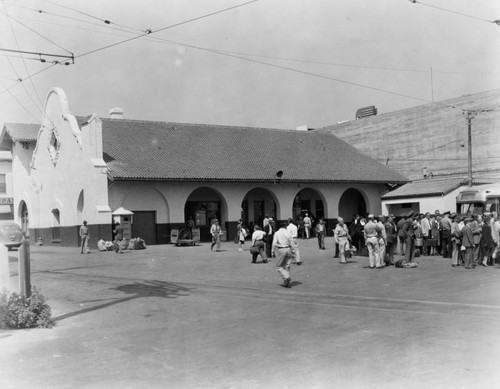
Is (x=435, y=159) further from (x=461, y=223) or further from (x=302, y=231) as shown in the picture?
(x=461, y=223)

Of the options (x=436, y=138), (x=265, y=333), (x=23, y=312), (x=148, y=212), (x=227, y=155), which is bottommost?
(x=265, y=333)

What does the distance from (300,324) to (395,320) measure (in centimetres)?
168

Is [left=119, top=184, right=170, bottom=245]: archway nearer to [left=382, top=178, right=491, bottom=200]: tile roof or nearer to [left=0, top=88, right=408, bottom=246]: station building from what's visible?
[left=0, top=88, right=408, bottom=246]: station building

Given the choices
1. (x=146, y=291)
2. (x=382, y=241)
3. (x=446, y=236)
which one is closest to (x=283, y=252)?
(x=146, y=291)

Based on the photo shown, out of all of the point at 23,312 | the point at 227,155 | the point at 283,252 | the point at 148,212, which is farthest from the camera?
the point at 227,155

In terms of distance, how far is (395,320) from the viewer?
1051 centimetres

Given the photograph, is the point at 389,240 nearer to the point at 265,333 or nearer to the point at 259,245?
the point at 259,245

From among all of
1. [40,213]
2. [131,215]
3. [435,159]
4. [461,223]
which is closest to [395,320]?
[461,223]

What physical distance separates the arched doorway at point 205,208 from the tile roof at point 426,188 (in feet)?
40.2

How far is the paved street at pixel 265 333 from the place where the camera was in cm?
718

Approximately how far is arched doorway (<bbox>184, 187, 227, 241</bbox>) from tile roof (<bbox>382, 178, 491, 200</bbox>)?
12.3 m

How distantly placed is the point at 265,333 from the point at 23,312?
432cm

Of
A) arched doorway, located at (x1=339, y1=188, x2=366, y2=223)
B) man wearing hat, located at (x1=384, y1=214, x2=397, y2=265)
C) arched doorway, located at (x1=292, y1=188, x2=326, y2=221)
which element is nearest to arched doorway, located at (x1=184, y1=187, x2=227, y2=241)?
arched doorway, located at (x1=292, y1=188, x2=326, y2=221)

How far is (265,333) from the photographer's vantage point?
9719 millimetres
